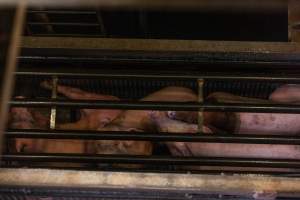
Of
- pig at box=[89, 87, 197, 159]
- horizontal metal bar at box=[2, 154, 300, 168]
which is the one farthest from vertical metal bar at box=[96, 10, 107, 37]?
horizontal metal bar at box=[2, 154, 300, 168]

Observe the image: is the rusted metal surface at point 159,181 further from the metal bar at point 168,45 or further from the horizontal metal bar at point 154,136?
the metal bar at point 168,45

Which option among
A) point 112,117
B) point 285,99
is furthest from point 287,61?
point 112,117

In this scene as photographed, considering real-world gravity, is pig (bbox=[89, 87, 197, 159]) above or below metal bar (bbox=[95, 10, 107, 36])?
below

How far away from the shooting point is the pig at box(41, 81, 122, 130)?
1.65 m

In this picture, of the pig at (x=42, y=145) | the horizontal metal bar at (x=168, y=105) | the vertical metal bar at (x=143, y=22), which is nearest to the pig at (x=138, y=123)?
the pig at (x=42, y=145)

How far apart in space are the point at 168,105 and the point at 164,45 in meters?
0.22

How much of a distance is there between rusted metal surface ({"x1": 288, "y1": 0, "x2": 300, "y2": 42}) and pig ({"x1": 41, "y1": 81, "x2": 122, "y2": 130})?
0.63 metres

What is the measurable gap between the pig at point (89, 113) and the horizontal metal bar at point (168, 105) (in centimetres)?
23

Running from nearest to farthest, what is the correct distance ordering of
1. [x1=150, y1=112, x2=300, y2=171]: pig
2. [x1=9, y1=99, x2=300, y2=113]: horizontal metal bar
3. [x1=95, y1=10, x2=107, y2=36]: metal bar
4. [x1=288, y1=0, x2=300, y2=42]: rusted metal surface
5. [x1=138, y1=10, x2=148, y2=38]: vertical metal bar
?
[x1=9, y1=99, x2=300, y2=113]: horizontal metal bar < [x1=150, y1=112, x2=300, y2=171]: pig < [x1=288, y1=0, x2=300, y2=42]: rusted metal surface < [x1=95, y1=10, x2=107, y2=36]: metal bar < [x1=138, y1=10, x2=148, y2=38]: vertical metal bar

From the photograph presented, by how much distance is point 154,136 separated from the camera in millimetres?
1371

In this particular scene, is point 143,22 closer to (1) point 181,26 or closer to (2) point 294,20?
(1) point 181,26

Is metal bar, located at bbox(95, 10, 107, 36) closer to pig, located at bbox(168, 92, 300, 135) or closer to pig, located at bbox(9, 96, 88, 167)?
pig, located at bbox(9, 96, 88, 167)

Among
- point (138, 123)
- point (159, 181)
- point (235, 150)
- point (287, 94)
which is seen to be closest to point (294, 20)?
point (287, 94)

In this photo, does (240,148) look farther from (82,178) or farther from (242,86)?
(82,178)
